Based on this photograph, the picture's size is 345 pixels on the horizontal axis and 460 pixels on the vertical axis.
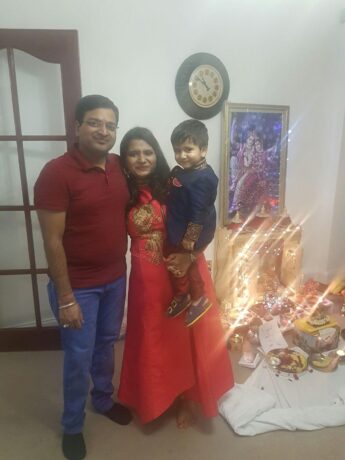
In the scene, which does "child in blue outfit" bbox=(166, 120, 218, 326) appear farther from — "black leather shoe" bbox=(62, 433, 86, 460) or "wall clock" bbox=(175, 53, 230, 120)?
"wall clock" bbox=(175, 53, 230, 120)

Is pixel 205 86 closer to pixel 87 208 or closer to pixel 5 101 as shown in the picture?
pixel 5 101

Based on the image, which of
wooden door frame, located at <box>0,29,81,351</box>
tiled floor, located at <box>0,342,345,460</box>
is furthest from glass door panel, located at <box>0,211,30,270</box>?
tiled floor, located at <box>0,342,345,460</box>

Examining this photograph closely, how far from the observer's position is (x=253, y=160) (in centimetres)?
265

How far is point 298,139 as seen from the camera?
277 centimetres

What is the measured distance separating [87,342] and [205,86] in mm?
1874

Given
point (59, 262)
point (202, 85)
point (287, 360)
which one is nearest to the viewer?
point (59, 262)

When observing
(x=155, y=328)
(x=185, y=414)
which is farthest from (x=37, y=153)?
(x=185, y=414)

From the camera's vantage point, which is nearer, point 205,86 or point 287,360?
point 287,360

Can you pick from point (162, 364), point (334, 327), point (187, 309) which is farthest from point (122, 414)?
point (334, 327)

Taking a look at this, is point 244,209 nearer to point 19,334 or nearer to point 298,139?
point 298,139

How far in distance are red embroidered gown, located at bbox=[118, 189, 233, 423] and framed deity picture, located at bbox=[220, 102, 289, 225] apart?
1.25 metres

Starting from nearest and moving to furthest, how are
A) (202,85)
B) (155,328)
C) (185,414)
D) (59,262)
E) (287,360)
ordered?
1. (59,262)
2. (155,328)
3. (185,414)
4. (287,360)
5. (202,85)

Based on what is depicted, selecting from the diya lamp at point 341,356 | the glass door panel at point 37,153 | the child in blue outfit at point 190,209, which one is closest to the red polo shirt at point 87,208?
the child in blue outfit at point 190,209

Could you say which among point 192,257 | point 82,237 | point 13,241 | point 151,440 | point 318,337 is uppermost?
point 82,237
